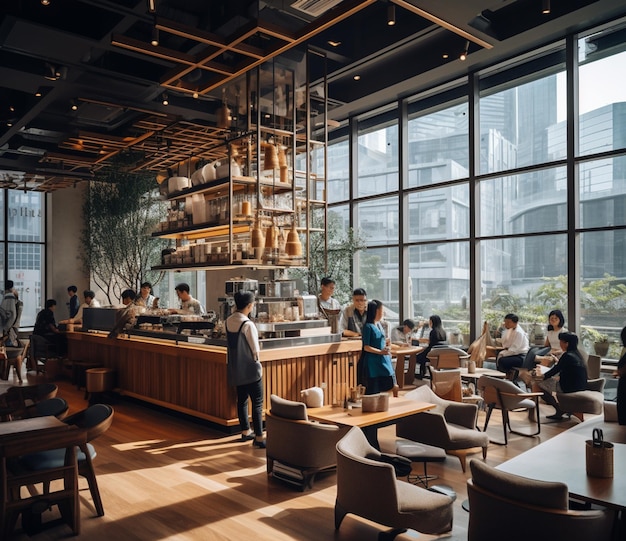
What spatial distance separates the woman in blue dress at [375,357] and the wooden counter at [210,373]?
1.57ft

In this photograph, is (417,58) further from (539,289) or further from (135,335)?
(135,335)

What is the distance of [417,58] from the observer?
9.41 meters

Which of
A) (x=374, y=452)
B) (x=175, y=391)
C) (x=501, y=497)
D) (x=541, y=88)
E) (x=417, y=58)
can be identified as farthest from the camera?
(x=417, y=58)

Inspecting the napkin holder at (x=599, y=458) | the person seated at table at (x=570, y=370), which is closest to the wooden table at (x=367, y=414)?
the napkin holder at (x=599, y=458)

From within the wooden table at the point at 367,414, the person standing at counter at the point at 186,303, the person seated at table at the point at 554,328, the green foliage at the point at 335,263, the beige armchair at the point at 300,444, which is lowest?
the beige armchair at the point at 300,444

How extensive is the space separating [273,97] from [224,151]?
48.6 inches

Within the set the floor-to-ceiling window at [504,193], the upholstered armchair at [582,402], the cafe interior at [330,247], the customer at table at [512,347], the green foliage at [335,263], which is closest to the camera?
the cafe interior at [330,247]

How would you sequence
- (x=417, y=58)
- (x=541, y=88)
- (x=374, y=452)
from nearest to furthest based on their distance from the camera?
(x=374, y=452) < (x=541, y=88) < (x=417, y=58)

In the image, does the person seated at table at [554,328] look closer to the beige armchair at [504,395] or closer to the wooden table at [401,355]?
the wooden table at [401,355]

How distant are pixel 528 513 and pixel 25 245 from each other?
48.0 ft

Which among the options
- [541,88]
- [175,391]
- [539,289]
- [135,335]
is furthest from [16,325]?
[541,88]

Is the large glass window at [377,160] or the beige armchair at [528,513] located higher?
the large glass window at [377,160]

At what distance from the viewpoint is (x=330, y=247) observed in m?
11.3

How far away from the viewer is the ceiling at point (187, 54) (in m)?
5.61
